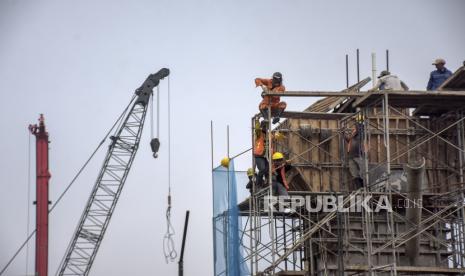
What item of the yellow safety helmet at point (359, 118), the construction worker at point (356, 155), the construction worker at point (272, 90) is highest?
the construction worker at point (272, 90)

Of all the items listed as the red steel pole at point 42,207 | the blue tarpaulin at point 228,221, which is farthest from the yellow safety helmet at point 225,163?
the red steel pole at point 42,207

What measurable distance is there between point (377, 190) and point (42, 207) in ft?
180

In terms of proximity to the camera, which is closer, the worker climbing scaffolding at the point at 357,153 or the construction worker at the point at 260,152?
the worker climbing scaffolding at the point at 357,153

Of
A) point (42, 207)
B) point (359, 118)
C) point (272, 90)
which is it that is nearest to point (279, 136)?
point (272, 90)

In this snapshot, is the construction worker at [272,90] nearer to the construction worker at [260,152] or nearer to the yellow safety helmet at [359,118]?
the construction worker at [260,152]

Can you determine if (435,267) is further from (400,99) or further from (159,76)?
(159,76)

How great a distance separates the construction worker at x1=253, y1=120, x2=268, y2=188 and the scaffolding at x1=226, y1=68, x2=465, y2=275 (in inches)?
24.3

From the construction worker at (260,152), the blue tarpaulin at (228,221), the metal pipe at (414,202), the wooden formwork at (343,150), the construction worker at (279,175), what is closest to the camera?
the metal pipe at (414,202)

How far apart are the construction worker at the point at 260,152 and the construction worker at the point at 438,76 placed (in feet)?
20.1

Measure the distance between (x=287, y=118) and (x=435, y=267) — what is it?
7.44m

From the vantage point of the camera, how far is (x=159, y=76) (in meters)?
89.4

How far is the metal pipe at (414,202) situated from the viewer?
118 feet

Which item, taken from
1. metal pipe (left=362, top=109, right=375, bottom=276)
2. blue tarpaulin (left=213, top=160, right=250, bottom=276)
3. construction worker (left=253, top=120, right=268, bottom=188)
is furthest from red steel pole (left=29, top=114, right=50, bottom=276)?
metal pipe (left=362, top=109, right=375, bottom=276)

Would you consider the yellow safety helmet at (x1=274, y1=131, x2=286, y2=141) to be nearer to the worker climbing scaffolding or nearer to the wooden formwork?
the wooden formwork
